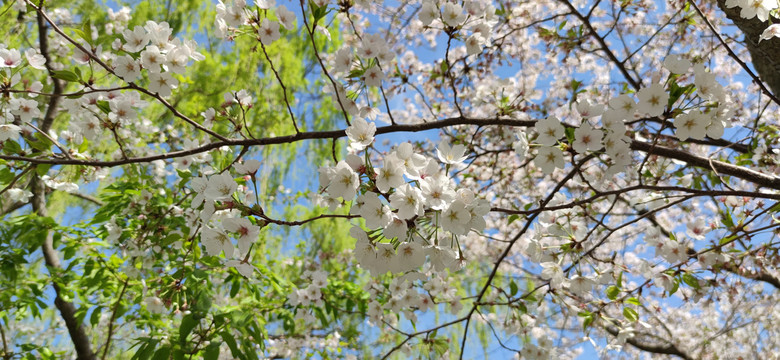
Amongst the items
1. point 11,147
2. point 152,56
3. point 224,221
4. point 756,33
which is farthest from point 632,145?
point 11,147

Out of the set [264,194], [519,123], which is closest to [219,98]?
[264,194]

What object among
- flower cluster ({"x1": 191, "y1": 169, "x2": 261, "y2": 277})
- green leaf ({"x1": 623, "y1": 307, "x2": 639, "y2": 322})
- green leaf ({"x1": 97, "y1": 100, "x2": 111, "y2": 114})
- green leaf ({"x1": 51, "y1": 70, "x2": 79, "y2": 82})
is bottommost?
flower cluster ({"x1": 191, "y1": 169, "x2": 261, "y2": 277})

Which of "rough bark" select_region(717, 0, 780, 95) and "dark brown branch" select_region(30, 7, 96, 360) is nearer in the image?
"rough bark" select_region(717, 0, 780, 95)

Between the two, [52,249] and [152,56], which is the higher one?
[52,249]

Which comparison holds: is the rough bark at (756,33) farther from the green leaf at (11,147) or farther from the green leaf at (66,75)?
the green leaf at (11,147)

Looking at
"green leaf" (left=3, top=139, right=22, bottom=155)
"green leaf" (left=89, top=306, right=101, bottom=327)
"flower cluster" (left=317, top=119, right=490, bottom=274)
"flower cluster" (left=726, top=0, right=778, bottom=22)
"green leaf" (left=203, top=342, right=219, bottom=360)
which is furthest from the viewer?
"green leaf" (left=89, top=306, right=101, bottom=327)

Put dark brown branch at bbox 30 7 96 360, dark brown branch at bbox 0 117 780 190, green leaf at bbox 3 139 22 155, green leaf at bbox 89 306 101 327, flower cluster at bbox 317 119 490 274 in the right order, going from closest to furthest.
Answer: flower cluster at bbox 317 119 490 274 < dark brown branch at bbox 0 117 780 190 < green leaf at bbox 3 139 22 155 < green leaf at bbox 89 306 101 327 < dark brown branch at bbox 30 7 96 360

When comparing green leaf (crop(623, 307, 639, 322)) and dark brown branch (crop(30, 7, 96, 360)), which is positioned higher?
dark brown branch (crop(30, 7, 96, 360))

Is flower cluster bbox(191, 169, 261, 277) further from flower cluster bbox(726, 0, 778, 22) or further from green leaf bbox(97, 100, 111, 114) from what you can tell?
flower cluster bbox(726, 0, 778, 22)

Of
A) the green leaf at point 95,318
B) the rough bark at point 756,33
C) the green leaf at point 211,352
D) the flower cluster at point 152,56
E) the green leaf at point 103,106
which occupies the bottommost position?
the green leaf at point 211,352

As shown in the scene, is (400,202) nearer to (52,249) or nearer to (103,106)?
(103,106)


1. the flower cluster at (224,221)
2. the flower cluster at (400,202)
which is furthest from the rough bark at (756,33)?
the flower cluster at (224,221)

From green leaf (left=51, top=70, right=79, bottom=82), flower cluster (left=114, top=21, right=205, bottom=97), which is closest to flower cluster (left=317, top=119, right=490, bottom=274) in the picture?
flower cluster (left=114, top=21, right=205, bottom=97)

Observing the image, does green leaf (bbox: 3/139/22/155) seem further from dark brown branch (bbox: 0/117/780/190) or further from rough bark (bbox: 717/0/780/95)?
rough bark (bbox: 717/0/780/95)
